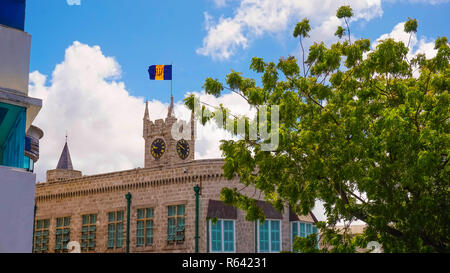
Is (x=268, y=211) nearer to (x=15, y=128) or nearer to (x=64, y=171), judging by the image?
(x=15, y=128)

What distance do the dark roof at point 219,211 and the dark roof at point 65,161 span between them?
107ft

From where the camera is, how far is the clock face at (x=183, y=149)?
61031 millimetres

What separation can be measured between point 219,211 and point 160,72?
2150 centimetres

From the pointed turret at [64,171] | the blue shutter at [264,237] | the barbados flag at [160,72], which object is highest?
the barbados flag at [160,72]

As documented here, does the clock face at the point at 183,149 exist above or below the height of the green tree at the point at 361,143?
above

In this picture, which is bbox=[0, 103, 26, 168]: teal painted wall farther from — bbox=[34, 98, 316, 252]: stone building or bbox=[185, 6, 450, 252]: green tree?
bbox=[34, 98, 316, 252]: stone building

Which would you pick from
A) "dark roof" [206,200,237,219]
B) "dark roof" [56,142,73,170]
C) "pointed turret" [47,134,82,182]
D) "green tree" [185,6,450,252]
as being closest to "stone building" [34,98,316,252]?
"dark roof" [206,200,237,219]

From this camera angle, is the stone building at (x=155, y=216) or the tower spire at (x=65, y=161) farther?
the tower spire at (x=65, y=161)

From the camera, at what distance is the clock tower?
6041 centimetres

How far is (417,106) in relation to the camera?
584 inches

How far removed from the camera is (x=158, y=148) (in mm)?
61438

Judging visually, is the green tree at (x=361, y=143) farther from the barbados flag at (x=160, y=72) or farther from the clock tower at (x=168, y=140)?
the clock tower at (x=168, y=140)

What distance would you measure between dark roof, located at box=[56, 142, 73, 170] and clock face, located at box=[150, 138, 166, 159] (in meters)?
9.72

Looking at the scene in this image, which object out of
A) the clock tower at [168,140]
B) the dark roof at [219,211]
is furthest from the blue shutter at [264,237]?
the clock tower at [168,140]
